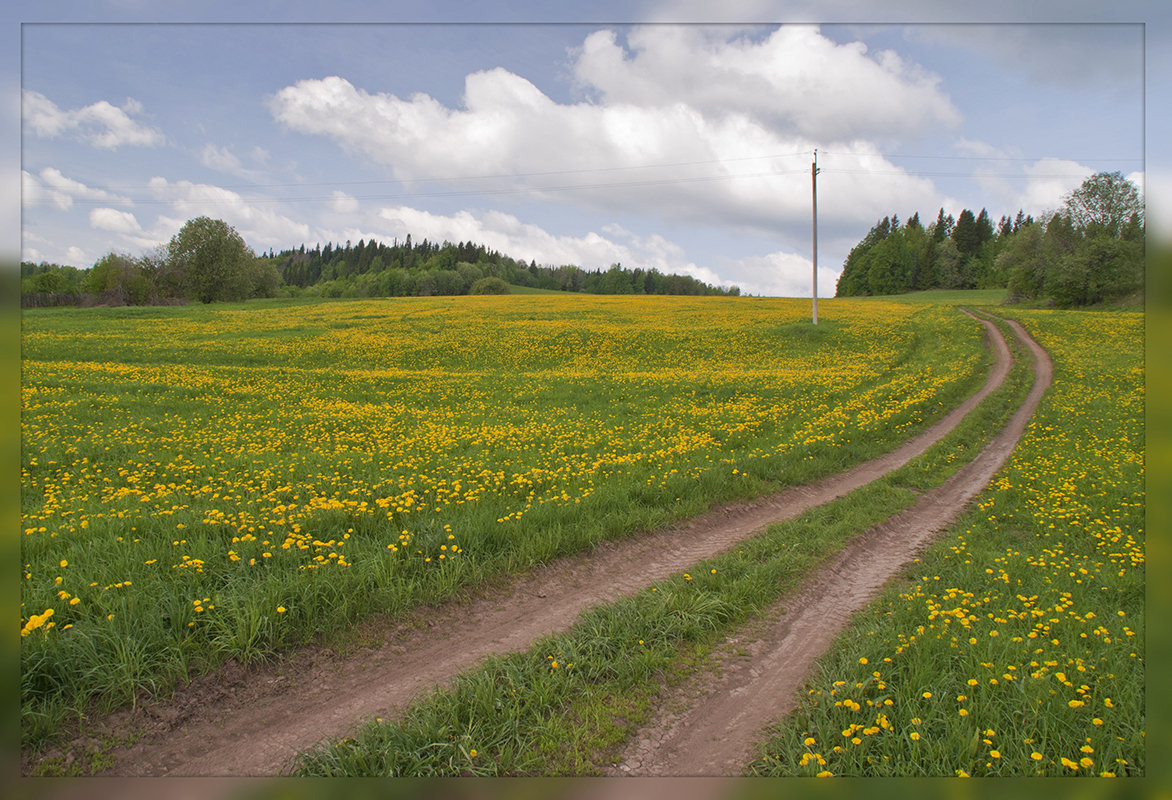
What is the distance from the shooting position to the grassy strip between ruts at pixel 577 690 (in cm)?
320

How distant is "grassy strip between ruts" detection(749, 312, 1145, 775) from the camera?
303cm

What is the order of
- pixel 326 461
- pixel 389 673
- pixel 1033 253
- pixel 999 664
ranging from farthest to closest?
pixel 1033 253 → pixel 326 461 → pixel 389 673 → pixel 999 664

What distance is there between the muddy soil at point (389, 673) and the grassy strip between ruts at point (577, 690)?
31 cm

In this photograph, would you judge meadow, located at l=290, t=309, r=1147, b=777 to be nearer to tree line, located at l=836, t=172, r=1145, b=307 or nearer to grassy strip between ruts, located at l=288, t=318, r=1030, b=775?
grassy strip between ruts, located at l=288, t=318, r=1030, b=775

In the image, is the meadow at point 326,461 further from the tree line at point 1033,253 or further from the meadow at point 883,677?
the tree line at point 1033,253

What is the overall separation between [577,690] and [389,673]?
1606mm

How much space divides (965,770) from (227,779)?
4.19m

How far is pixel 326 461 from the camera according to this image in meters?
9.47

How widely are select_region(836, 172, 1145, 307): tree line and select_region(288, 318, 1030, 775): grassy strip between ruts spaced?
13.5 ft

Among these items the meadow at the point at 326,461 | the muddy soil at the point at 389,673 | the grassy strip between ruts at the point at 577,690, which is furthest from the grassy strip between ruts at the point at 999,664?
the meadow at the point at 326,461

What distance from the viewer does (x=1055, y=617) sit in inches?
188

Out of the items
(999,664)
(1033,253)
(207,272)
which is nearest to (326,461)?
(207,272)

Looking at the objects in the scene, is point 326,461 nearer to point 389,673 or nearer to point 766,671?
point 389,673

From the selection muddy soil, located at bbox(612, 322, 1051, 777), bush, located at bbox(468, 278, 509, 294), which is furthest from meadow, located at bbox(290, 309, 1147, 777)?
bush, located at bbox(468, 278, 509, 294)
